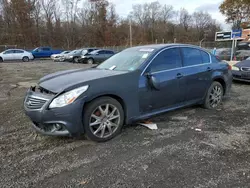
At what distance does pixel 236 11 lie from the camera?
42938 mm

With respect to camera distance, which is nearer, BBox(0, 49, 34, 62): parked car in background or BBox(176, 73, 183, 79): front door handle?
BBox(176, 73, 183, 79): front door handle

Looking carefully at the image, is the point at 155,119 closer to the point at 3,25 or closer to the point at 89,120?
the point at 89,120

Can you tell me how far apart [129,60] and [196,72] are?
4.81 ft

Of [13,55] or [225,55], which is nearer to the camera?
[225,55]

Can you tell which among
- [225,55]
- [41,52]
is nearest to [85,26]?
[41,52]

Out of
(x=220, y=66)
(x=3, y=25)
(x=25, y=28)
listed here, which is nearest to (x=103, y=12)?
(x=25, y=28)

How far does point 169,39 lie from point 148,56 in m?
56.9

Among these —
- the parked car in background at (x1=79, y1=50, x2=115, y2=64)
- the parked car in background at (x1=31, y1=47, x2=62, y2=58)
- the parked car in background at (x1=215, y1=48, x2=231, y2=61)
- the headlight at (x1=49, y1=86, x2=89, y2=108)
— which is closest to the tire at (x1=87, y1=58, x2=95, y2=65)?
the parked car in background at (x1=79, y1=50, x2=115, y2=64)

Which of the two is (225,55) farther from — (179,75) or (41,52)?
(41,52)

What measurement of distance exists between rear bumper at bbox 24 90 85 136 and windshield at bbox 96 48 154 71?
47.1 inches

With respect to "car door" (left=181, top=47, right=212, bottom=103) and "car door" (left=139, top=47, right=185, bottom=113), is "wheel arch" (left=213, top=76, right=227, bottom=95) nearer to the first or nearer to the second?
"car door" (left=181, top=47, right=212, bottom=103)

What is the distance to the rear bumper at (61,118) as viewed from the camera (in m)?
2.79

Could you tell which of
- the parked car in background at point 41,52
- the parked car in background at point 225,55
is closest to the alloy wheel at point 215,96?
the parked car in background at point 225,55

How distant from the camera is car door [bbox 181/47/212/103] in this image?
4102 mm
